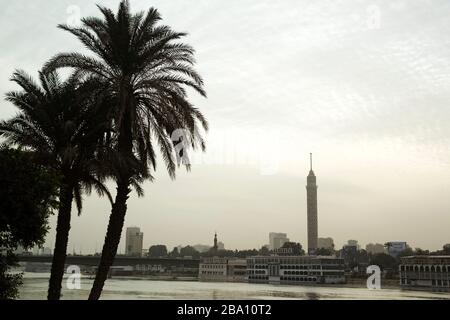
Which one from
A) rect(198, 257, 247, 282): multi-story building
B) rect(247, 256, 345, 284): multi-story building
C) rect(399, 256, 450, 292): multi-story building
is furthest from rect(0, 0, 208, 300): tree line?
rect(198, 257, 247, 282): multi-story building

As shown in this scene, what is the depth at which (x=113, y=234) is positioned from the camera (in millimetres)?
19469

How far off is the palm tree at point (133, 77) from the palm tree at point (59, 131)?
1.15 metres

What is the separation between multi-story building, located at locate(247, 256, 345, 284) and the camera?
152m

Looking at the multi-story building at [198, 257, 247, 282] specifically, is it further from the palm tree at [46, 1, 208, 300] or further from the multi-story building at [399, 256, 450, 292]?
the palm tree at [46, 1, 208, 300]

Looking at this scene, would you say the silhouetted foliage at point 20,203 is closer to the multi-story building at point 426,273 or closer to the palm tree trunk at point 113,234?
the palm tree trunk at point 113,234

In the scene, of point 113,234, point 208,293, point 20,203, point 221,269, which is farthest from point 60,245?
point 221,269

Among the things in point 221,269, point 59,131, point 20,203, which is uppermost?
point 59,131

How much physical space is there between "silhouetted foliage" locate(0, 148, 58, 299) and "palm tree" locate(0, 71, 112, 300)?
200cm

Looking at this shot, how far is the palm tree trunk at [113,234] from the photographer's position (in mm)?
19312

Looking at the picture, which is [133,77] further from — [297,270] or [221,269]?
[221,269]

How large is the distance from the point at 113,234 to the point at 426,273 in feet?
409

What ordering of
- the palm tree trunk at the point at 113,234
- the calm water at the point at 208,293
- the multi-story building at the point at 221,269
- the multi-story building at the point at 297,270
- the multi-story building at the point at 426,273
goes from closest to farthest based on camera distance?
the palm tree trunk at the point at 113,234 < the calm water at the point at 208,293 < the multi-story building at the point at 426,273 < the multi-story building at the point at 297,270 < the multi-story building at the point at 221,269

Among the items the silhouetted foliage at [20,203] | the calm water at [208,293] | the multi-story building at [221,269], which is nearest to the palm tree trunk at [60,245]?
the silhouetted foliage at [20,203]
